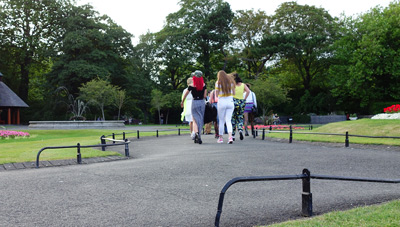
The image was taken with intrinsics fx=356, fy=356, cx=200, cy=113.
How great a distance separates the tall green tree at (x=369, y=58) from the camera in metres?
40.7

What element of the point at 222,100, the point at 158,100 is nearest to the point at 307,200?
the point at 222,100

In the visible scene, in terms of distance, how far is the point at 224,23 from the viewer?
51094mm

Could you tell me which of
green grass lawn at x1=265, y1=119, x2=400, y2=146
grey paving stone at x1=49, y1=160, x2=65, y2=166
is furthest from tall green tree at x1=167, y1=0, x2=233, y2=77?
grey paving stone at x1=49, y1=160, x2=65, y2=166

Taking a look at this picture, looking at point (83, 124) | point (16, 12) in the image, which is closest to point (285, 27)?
point (83, 124)

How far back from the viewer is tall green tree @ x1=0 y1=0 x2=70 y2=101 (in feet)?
169

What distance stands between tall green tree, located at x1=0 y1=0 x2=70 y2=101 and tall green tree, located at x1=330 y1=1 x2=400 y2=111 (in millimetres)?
38888

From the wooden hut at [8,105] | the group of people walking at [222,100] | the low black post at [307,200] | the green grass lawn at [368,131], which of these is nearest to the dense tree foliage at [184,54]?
the wooden hut at [8,105]

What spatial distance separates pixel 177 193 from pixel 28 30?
5602cm

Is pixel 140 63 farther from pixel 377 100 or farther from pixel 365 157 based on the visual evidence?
pixel 365 157

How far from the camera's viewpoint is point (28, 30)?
175 ft

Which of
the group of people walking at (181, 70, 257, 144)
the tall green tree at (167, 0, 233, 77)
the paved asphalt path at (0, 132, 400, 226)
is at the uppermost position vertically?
the tall green tree at (167, 0, 233, 77)

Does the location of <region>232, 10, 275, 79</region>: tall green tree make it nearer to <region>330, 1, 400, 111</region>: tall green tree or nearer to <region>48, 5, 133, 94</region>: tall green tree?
<region>330, 1, 400, 111</region>: tall green tree

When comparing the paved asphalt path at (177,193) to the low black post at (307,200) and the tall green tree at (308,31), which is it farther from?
the tall green tree at (308,31)

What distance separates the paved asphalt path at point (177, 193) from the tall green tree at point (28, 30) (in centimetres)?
4826
